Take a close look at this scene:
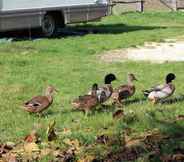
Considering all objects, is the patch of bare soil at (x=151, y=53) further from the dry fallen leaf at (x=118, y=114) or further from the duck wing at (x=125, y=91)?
the dry fallen leaf at (x=118, y=114)

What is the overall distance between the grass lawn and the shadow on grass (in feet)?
0.44

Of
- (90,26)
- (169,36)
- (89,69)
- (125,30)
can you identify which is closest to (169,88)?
(89,69)

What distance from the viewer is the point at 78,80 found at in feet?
40.2

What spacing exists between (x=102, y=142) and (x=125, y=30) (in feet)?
54.9

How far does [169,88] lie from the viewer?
32.3ft

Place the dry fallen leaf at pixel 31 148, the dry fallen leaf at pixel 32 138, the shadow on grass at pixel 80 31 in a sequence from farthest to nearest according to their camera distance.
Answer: the shadow on grass at pixel 80 31 < the dry fallen leaf at pixel 32 138 < the dry fallen leaf at pixel 31 148

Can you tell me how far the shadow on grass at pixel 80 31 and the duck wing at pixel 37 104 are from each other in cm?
1014

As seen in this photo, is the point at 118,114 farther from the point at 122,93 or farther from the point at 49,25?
the point at 49,25

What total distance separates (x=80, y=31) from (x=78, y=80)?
10.7 meters

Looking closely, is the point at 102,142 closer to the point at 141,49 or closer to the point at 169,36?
the point at 141,49

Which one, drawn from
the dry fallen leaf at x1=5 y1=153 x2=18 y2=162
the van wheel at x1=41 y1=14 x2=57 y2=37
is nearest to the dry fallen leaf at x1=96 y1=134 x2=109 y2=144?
the dry fallen leaf at x1=5 y1=153 x2=18 y2=162

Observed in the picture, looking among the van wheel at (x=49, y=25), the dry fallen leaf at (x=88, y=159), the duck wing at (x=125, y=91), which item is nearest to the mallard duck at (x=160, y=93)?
the duck wing at (x=125, y=91)

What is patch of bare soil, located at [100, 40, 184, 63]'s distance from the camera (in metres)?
15.8

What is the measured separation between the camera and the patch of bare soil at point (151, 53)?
15.8m
